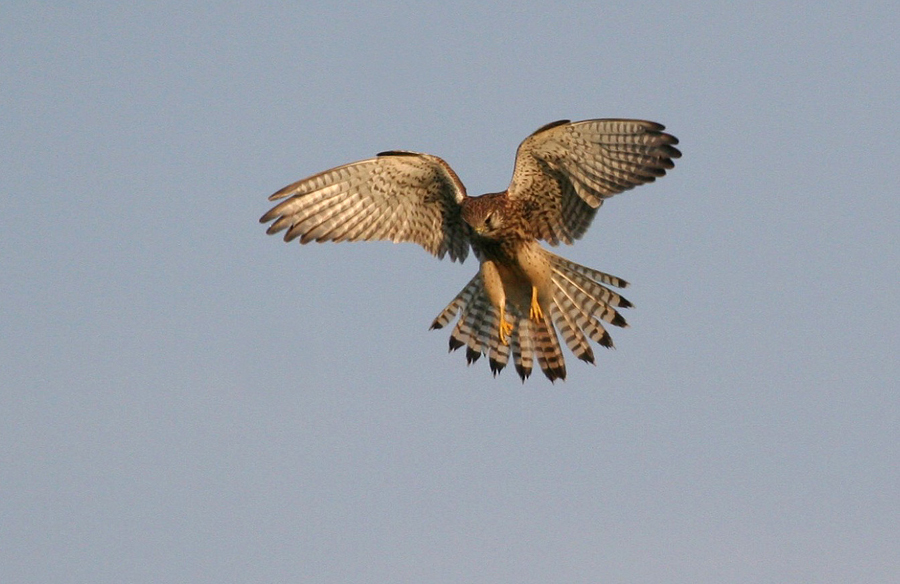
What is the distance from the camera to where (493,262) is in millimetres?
17250

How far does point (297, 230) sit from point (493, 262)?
2174 millimetres

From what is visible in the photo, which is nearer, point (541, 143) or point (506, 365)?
point (541, 143)

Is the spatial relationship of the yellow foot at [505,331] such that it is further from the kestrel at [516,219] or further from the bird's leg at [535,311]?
the bird's leg at [535,311]

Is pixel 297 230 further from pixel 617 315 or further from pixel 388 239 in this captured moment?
pixel 617 315

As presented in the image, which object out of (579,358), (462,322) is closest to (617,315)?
(579,358)

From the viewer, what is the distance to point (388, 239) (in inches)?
689

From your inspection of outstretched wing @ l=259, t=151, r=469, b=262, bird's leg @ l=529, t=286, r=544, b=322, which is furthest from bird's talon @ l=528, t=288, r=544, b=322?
outstretched wing @ l=259, t=151, r=469, b=262

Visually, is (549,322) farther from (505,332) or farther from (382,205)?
(382,205)

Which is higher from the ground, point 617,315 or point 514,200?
point 514,200

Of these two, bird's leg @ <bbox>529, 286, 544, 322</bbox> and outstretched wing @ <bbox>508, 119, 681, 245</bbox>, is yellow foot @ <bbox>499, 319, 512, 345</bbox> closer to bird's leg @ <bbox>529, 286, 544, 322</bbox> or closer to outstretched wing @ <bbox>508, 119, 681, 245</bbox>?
bird's leg @ <bbox>529, 286, 544, 322</bbox>

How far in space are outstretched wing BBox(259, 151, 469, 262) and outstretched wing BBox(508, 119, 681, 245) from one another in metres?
0.85

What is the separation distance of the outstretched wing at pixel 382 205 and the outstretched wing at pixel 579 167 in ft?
2.78

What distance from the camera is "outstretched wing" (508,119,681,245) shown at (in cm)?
1620

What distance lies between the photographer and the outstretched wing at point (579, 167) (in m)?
16.2
